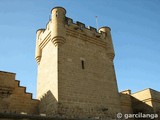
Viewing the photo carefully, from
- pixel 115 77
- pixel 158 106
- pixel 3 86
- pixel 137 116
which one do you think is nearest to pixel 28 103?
pixel 3 86

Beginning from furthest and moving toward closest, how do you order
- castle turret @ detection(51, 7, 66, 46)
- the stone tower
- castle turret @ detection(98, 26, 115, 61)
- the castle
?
castle turret @ detection(98, 26, 115, 61)
castle turret @ detection(51, 7, 66, 46)
the stone tower
the castle

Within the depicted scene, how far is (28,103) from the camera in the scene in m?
12.5

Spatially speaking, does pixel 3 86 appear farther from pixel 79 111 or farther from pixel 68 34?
pixel 68 34

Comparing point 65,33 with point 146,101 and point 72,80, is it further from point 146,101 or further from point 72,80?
point 146,101

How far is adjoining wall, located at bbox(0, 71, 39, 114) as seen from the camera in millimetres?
11328

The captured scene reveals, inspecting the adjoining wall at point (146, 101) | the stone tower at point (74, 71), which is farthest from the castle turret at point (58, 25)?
the adjoining wall at point (146, 101)

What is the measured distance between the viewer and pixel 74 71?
1296cm

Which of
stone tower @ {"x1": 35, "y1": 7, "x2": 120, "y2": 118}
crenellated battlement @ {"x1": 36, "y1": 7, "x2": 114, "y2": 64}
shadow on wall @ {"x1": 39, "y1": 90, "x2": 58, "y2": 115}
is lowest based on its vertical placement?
shadow on wall @ {"x1": 39, "y1": 90, "x2": 58, "y2": 115}

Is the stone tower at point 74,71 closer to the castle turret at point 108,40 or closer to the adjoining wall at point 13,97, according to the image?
the castle turret at point 108,40

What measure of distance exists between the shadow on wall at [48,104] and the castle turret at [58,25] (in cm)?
353

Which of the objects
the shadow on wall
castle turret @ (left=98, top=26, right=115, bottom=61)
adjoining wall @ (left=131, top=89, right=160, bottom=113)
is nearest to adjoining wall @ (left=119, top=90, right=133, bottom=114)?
adjoining wall @ (left=131, top=89, right=160, bottom=113)

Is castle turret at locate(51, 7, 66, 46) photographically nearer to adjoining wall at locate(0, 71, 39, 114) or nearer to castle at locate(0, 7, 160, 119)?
castle at locate(0, 7, 160, 119)

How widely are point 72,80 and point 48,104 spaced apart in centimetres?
212

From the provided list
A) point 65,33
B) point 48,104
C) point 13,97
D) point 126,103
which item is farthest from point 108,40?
point 13,97
